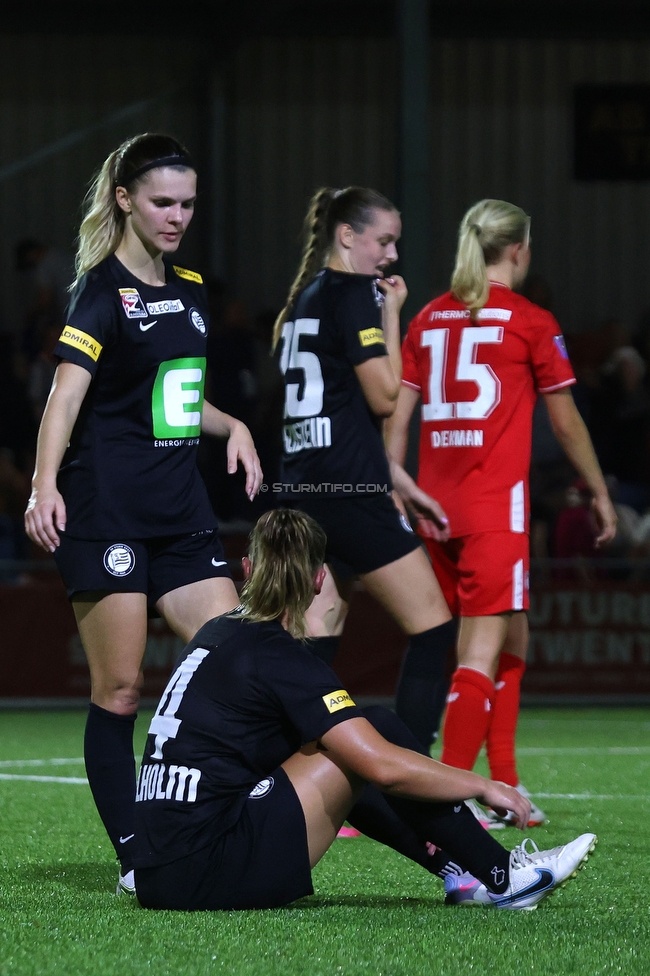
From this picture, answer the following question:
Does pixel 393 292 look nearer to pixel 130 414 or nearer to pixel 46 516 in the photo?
pixel 130 414

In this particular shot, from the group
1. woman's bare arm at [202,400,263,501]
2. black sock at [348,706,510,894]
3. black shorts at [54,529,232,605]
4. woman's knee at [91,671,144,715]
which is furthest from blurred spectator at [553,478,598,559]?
black sock at [348,706,510,894]

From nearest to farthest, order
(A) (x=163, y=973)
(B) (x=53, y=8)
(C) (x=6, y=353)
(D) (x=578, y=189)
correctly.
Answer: (A) (x=163, y=973), (C) (x=6, y=353), (B) (x=53, y=8), (D) (x=578, y=189)

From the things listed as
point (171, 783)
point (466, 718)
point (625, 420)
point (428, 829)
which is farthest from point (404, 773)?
point (625, 420)

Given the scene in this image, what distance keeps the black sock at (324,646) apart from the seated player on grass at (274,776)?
4.94 ft

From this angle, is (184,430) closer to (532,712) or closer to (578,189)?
(532,712)

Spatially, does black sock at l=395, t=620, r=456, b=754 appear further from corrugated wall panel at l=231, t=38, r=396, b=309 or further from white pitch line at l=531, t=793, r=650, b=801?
corrugated wall panel at l=231, t=38, r=396, b=309

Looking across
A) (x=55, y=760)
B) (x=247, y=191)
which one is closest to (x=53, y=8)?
(x=247, y=191)

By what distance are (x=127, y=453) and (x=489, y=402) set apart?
1.55 m

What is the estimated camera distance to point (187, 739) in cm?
363

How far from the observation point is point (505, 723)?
5.62 metres

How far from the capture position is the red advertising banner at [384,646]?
9.45m

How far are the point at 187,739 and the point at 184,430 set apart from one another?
97 cm

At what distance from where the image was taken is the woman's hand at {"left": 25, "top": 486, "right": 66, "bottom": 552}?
12.8 ft

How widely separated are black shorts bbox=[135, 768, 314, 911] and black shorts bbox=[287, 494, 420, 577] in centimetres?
153
